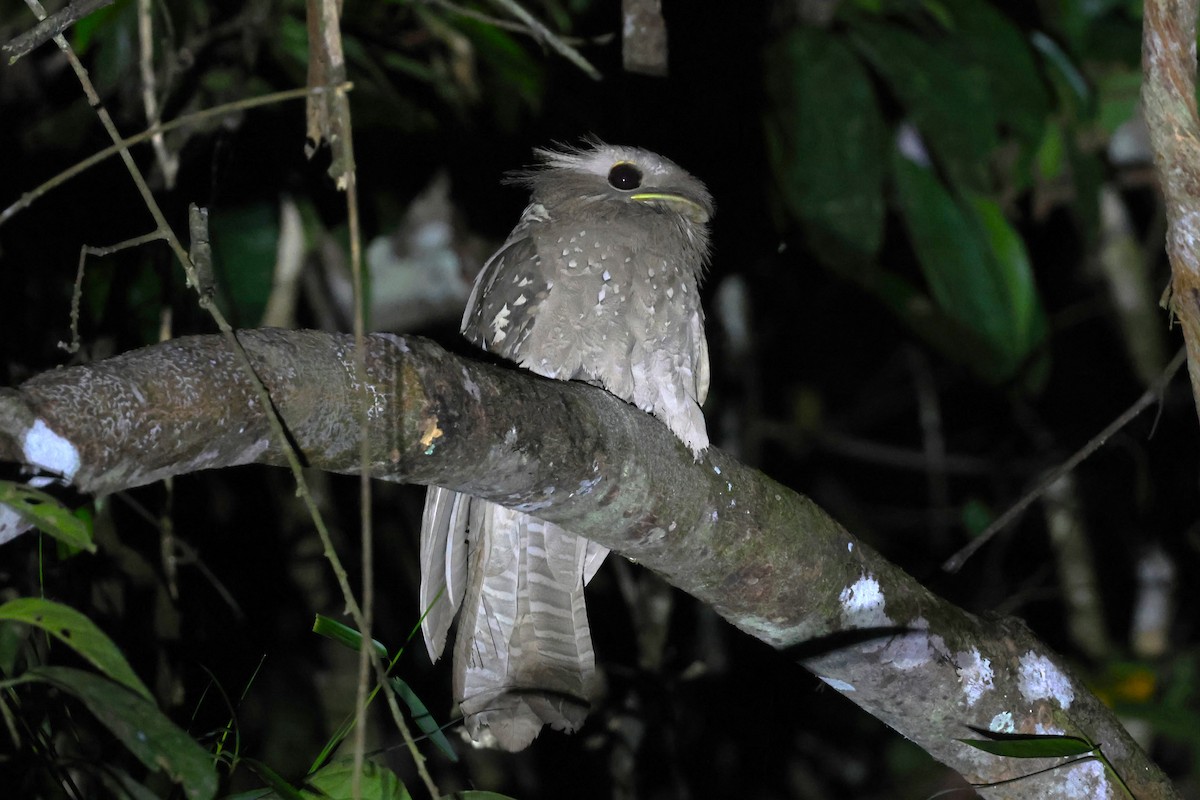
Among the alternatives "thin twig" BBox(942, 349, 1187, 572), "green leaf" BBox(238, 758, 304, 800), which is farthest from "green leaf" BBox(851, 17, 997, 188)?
"green leaf" BBox(238, 758, 304, 800)

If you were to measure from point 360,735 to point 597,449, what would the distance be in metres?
0.55

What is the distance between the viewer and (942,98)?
273cm

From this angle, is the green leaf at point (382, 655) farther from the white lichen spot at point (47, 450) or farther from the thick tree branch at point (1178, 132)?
the thick tree branch at point (1178, 132)

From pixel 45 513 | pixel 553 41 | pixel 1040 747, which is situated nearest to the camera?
pixel 45 513

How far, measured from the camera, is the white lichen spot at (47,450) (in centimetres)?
106

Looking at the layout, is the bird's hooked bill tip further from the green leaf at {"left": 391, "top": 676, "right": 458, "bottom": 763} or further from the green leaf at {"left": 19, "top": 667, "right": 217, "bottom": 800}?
the green leaf at {"left": 19, "top": 667, "right": 217, "bottom": 800}

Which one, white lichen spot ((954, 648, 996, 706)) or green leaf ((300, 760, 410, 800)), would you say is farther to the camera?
white lichen spot ((954, 648, 996, 706))

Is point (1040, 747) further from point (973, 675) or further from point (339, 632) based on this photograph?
point (339, 632)

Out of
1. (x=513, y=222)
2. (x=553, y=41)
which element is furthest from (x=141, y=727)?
(x=513, y=222)

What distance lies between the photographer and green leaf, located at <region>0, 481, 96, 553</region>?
38.9 inches

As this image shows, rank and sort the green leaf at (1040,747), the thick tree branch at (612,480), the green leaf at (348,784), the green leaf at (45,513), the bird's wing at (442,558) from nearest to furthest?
1. the green leaf at (45,513)
2. the thick tree branch at (612,480)
3. the green leaf at (348,784)
4. the green leaf at (1040,747)
5. the bird's wing at (442,558)

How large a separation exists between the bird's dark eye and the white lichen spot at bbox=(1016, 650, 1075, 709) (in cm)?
122

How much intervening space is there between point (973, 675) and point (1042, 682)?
15 cm

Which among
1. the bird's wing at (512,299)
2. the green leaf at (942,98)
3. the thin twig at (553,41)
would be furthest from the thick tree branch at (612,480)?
the green leaf at (942,98)
